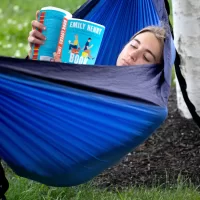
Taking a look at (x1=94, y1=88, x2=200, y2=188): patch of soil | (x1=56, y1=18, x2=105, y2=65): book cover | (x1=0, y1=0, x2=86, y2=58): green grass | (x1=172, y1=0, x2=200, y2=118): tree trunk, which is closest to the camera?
(x1=56, y1=18, x2=105, y2=65): book cover

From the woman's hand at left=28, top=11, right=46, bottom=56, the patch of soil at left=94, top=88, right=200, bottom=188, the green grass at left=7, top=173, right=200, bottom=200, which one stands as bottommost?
the green grass at left=7, top=173, right=200, bottom=200

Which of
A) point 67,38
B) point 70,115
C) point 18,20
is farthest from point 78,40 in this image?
point 18,20

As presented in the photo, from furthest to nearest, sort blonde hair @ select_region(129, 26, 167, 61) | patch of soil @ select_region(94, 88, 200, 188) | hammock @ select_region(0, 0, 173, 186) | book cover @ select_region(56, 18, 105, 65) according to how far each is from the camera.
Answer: patch of soil @ select_region(94, 88, 200, 188)
blonde hair @ select_region(129, 26, 167, 61)
book cover @ select_region(56, 18, 105, 65)
hammock @ select_region(0, 0, 173, 186)

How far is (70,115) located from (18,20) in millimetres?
4451

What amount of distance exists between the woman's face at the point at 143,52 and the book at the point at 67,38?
24 cm

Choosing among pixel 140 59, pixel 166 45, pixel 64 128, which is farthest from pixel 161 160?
pixel 64 128

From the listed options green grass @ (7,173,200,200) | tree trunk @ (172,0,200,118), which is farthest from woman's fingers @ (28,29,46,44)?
tree trunk @ (172,0,200,118)

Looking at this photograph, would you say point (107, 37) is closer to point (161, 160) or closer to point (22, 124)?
point (161, 160)

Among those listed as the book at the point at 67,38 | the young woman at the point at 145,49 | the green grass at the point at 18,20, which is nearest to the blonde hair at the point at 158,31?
the young woman at the point at 145,49

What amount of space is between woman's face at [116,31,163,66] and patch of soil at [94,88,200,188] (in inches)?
28.0

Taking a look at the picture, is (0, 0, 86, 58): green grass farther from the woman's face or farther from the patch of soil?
the woman's face

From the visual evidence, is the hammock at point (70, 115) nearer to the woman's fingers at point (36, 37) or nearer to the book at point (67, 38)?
the book at point (67, 38)

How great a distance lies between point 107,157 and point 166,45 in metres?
0.61

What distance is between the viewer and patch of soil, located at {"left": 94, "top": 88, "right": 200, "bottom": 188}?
11.6ft
